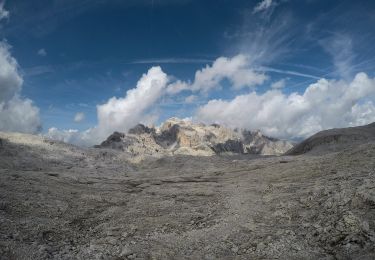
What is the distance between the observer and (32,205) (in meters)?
18.0

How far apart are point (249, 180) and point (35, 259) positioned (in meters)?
16.0

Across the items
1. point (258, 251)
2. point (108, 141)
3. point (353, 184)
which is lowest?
point (258, 251)

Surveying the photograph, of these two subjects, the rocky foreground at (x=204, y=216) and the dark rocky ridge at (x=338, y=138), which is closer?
the rocky foreground at (x=204, y=216)

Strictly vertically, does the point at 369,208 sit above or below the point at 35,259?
above

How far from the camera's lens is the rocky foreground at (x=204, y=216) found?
13156 millimetres

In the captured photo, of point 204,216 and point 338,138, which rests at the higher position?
point 338,138

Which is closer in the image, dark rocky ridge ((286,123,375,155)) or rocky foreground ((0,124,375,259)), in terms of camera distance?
rocky foreground ((0,124,375,259))

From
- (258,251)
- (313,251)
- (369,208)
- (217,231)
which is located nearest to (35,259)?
(217,231)

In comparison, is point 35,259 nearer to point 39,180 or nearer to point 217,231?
point 217,231

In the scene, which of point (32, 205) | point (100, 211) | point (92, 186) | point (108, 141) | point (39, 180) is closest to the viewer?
point (32, 205)

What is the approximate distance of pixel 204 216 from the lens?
1756 centimetres

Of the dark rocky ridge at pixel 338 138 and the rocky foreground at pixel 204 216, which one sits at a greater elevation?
the dark rocky ridge at pixel 338 138

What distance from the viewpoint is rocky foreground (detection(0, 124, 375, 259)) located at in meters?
13.2

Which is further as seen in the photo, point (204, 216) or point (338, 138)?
point (338, 138)
